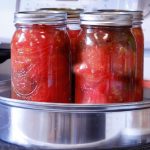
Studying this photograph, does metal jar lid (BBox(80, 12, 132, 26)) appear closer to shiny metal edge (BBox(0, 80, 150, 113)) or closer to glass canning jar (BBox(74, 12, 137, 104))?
glass canning jar (BBox(74, 12, 137, 104))

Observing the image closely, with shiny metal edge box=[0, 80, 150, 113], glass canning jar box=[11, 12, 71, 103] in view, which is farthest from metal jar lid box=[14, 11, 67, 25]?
shiny metal edge box=[0, 80, 150, 113]

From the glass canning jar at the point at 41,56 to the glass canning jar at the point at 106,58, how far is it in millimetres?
29

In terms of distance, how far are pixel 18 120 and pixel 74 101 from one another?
9cm

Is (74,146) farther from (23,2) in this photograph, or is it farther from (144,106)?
(23,2)

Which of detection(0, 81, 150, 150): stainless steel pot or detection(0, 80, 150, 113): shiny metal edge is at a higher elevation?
detection(0, 80, 150, 113): shiny metal edge

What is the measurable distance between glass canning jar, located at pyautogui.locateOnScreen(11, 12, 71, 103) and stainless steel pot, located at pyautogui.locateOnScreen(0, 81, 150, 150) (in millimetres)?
28

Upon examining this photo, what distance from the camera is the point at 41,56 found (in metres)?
0.49

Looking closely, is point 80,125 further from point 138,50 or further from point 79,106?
point 138,50

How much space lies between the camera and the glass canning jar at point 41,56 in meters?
0.49

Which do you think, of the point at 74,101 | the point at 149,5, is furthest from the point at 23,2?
the point at 74,101

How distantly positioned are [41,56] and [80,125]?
0.10m

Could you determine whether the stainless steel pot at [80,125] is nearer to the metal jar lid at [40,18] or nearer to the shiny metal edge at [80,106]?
the shiny metal edge at [80,106]

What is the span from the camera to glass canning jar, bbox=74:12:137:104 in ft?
1.57

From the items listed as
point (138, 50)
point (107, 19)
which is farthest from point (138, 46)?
point (107, 19)
